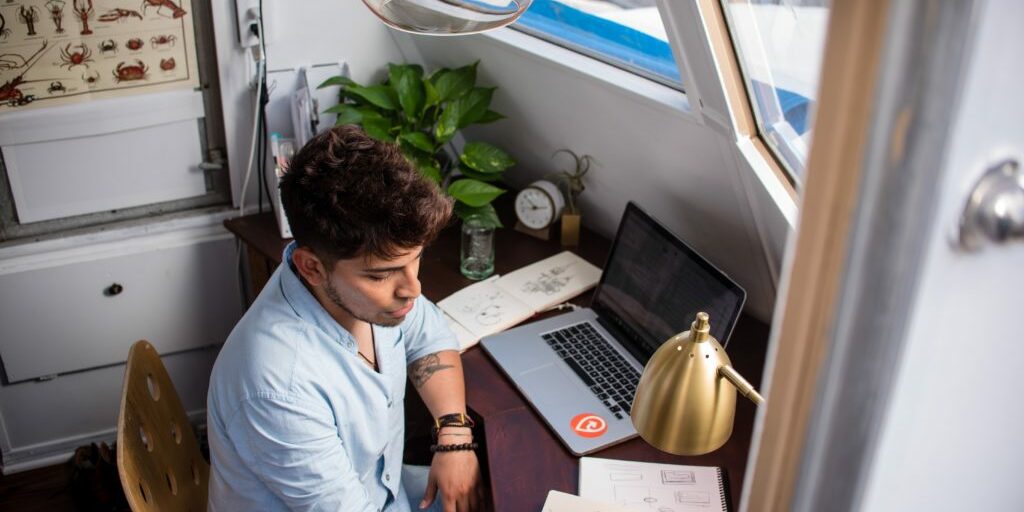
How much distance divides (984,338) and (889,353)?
4.3 inches

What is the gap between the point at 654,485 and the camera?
1.42 m

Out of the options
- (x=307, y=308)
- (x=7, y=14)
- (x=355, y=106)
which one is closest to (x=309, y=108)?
(x=355, y=106)

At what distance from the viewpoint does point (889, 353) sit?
0.43m

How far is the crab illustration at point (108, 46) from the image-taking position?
208 centimetres

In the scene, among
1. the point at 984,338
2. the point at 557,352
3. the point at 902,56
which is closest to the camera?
the point at 902,56

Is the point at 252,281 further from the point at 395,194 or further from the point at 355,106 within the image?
the point at 395,194

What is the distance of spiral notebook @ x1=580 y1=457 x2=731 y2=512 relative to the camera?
1385mm

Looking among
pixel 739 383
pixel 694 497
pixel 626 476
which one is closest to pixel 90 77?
pixel 626 476

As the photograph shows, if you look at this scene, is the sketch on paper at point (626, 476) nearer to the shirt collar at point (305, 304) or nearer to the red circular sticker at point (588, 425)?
the red circular sticker at point (588, 425)

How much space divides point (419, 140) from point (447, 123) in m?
0.09

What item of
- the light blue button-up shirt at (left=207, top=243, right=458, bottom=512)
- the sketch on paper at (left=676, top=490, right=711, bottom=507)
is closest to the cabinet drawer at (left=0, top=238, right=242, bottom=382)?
the light blue button-up shirt at (left=207, top=243, right=458, bottom=512)

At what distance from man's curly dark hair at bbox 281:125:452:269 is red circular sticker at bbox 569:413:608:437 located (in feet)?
1.44

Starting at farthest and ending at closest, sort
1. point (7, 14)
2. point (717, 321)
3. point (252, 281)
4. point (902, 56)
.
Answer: point (252, 281), point (7, 14), point (717, 321), point (902, 56)

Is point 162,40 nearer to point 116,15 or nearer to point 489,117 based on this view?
point 116,15
